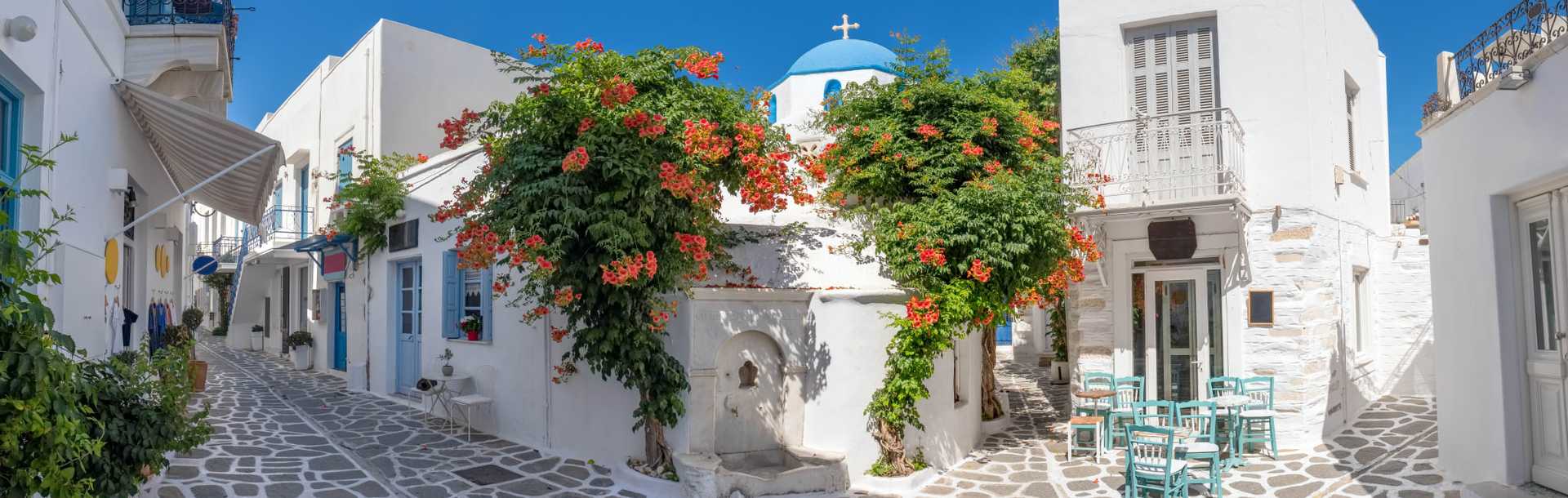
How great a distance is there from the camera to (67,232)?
5.85 m

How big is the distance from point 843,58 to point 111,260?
14422mm

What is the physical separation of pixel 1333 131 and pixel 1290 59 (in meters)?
1.18

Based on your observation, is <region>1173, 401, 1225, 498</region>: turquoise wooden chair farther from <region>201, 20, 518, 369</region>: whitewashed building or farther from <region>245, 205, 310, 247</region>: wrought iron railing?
<region>245, 205, 310, 247</region>: wrought iron railing

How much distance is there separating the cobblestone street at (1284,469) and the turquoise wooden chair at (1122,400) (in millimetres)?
331

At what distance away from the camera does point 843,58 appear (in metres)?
19.4

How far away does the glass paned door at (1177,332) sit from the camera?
36.4ft

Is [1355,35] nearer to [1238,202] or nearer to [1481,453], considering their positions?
[1238,202]

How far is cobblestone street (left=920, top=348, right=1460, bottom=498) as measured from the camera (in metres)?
8.65

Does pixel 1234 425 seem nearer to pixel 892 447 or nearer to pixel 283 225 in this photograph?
pixel 892 447

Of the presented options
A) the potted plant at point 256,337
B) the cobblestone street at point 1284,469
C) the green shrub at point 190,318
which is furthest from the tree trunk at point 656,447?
the green shrub at point 190,318

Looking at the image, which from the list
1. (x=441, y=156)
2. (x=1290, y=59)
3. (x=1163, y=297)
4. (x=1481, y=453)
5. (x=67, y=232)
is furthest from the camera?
(x=441, y=156)

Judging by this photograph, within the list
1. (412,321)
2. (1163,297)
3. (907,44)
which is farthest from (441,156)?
(1163,297)

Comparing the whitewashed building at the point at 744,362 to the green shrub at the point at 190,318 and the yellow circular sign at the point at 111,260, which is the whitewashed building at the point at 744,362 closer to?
the yellow circular sign at the point at 111,260

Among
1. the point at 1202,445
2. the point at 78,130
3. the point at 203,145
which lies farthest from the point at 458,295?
the point at 1202,445
